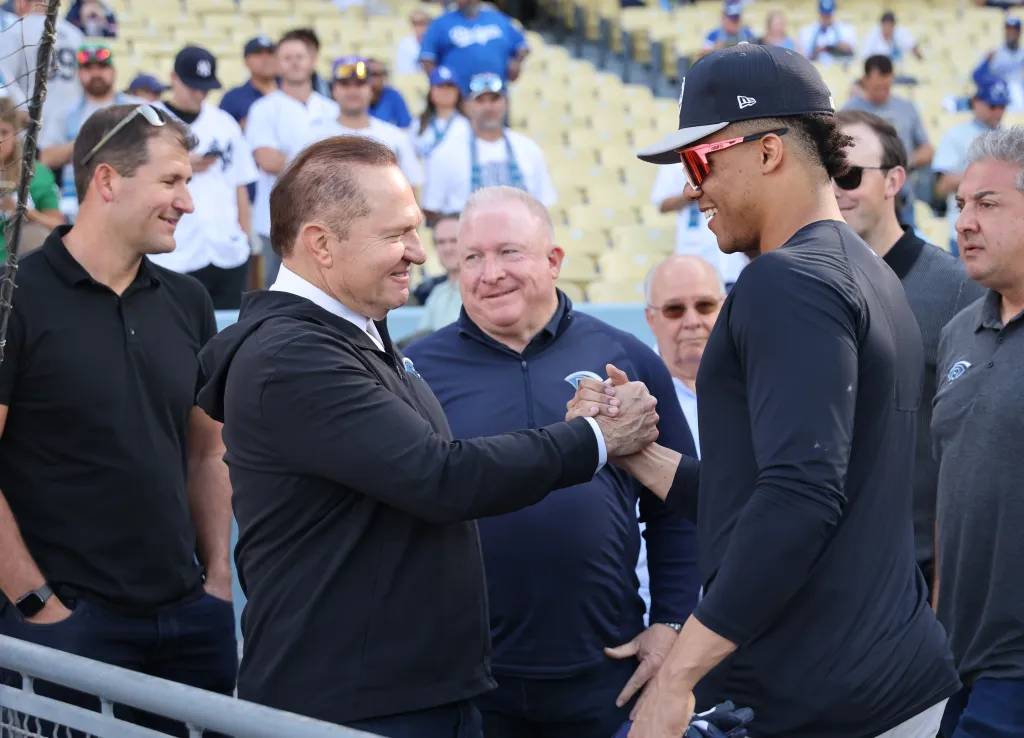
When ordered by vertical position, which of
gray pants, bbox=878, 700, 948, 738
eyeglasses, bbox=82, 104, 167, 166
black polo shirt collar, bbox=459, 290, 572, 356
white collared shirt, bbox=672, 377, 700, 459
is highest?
eyeglasses, bbox=82, 104, 167, 166

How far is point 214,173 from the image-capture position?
820 cm

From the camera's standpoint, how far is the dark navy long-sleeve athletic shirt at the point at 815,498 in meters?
2.30

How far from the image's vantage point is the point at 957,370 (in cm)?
360

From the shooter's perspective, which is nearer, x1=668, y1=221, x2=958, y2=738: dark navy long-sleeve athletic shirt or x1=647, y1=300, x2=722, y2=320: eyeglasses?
x1=668, y1=221, x2=958, y2=738: dark navy long-sleeve athletic shirt

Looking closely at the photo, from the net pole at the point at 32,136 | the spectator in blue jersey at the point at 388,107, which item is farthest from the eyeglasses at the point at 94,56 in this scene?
the net pole at the point at 32,136

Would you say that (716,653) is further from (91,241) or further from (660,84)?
(660,84)

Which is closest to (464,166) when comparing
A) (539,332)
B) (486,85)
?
(486,85)

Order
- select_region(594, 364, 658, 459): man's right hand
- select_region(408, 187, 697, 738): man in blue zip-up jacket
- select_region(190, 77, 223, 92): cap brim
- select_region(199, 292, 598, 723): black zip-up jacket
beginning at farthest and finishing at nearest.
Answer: select_region(190, 77, 223, 92): cap brim, select_region(408, 187, 697, 738): man in blue zip-up jacket, select_region(594, 364, 658, 459): man's right hand, select_region(199, 292, 598, 723): black zip-up jacket

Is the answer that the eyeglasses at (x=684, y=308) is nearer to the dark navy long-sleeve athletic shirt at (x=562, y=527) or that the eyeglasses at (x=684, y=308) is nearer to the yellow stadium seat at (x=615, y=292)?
the dark navy long-sleeve athletic shirt at (x=562, y=527)

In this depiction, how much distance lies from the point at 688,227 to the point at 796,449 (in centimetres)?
752

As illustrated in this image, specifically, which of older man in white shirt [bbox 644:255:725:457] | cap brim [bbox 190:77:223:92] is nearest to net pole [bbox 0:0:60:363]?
older man in white shirt [bbox 644:255:725:457]

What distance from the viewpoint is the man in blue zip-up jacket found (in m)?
3.47

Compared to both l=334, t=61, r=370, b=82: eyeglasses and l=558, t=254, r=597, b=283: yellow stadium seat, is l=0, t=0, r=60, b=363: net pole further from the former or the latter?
l=558, t=254, r=597, b=283: yellow stadium seat

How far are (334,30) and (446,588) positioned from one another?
1328cm
